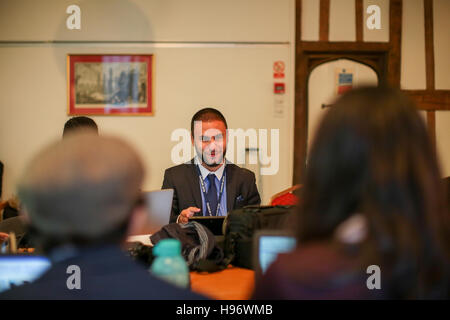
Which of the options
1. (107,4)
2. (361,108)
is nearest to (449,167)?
(107,4)

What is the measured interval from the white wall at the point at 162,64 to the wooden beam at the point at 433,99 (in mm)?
1395

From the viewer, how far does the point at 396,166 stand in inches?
33.7

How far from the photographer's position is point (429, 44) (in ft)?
14.4

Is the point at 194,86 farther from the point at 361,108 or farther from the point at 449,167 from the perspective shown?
the point at 361,108

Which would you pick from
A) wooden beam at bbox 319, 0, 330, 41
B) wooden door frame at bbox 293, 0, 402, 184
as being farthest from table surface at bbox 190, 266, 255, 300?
wooden beam at bbox 319, 0, 330, 41

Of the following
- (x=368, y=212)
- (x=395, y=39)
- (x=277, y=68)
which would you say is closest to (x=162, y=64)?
(x=277, y=68)

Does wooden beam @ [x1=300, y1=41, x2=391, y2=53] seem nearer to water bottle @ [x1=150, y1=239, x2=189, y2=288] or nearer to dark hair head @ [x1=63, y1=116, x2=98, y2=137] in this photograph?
Result: dark hair head @ [x1=63, y1=116, x2=98, y2=137]

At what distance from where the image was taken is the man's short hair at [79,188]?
84 centimetres

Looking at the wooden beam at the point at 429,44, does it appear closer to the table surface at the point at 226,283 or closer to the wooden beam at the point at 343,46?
the wooden beam at the point at 343,46

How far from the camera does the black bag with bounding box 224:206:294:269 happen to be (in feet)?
6.07

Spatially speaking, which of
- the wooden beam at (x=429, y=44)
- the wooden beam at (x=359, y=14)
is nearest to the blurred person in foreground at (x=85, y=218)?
the wooden beam at (x=359, y=14)
